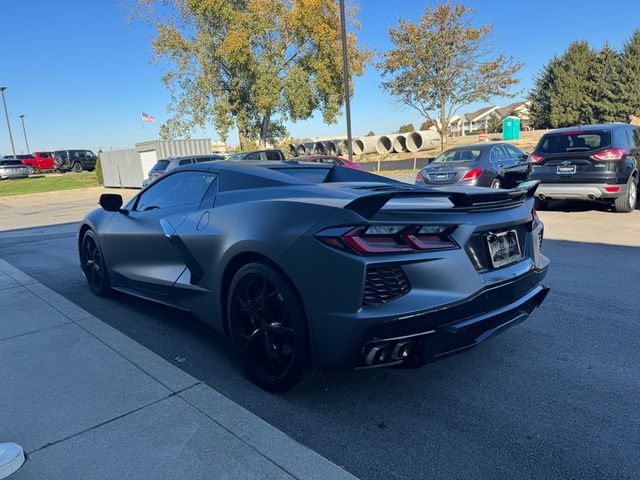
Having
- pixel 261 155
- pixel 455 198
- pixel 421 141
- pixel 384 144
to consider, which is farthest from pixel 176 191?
pixel 384 144

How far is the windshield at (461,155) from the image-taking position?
10879 millimetres

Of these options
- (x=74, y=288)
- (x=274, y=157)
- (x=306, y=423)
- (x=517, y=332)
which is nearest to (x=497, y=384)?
(x=517, y=332)

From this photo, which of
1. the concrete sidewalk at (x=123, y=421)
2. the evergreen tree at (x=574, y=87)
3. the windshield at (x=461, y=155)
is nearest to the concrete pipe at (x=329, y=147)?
the evergreen tree at (x=574, y=87)

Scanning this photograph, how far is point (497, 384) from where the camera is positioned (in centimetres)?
302

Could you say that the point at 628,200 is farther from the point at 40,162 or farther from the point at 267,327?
the point at 40,162

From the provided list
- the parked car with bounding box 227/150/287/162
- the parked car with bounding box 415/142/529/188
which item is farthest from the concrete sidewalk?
the parked car with bounding box 227/150/287/162

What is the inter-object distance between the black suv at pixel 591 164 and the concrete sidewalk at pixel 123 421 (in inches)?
331

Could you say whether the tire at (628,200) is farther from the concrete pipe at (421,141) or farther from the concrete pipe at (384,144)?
the concrete pipe at (384,144)

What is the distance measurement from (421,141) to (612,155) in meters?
26.9

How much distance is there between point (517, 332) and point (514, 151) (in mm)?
9043

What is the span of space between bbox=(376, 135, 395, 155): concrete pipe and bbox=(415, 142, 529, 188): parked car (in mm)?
25473

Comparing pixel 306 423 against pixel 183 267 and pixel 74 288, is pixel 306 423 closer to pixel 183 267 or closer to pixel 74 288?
pixel 183 267

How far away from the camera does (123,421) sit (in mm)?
2730

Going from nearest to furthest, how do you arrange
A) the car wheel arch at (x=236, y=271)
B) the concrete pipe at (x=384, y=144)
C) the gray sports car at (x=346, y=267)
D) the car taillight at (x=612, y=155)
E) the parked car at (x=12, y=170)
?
the gray sports car at (x=346, y=267) → the car wheel arch at (x=236, y=271) → the car taillight at (x=612, y=155) → the parked car at (x=12, y=170) → the concrete pipe at (x=384, y=144)
